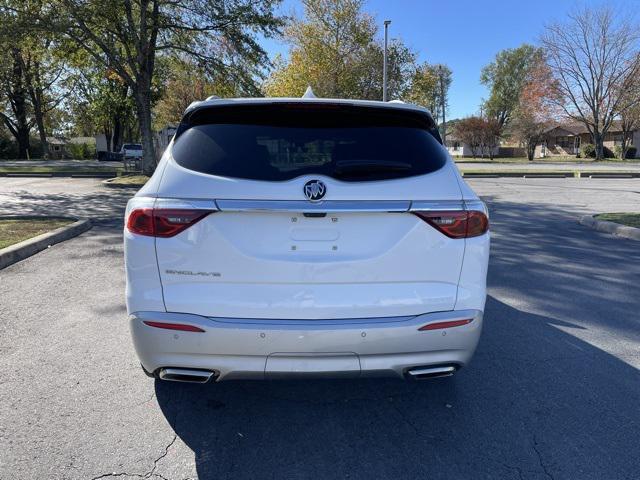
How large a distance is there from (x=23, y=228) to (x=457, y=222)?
8294mm

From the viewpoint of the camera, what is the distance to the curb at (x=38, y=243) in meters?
6.61

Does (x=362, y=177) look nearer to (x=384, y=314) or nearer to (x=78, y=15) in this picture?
(x=384, y=314)

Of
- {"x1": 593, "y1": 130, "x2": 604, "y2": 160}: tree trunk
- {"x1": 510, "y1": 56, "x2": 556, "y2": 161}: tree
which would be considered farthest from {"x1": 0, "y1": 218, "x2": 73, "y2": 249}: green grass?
{"x1": 593, "y1": 130, "x2": 604, "y2": 160}: tree trunk

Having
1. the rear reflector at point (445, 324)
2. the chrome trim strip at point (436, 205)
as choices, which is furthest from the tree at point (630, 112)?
the rear reflector at point (445, 324)

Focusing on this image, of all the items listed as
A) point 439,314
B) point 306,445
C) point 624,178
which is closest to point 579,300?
point 439,314

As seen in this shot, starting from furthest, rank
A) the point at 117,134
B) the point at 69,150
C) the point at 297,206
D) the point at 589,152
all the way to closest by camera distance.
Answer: the point at 69,150
the point at 589,152
the point at 117,134
the point at 297,206

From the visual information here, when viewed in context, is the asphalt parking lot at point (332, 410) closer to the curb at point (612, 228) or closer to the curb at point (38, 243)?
the curb at point (38, 243)

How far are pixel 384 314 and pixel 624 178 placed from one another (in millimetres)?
27142

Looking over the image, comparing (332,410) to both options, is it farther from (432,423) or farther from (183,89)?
(183,89)

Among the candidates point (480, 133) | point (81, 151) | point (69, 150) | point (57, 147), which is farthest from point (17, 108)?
point (480, 133)

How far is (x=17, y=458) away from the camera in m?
2.64

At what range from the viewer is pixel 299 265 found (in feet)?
8.30

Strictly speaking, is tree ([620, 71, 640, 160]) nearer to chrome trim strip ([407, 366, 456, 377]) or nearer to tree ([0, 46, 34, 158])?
chrome trim strip ([407, 366, 456, 377])

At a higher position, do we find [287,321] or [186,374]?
[287,321]
